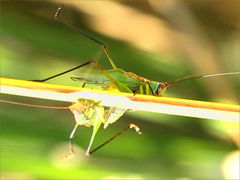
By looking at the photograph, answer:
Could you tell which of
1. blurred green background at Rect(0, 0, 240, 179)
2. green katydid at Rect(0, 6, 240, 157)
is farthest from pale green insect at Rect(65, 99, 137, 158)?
blurred green background at Rect(0, 0, 240, 179)

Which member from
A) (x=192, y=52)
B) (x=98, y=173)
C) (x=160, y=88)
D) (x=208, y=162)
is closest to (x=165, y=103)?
(x=160, y=88)

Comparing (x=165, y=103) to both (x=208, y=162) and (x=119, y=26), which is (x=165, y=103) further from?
(x=119, y=26)

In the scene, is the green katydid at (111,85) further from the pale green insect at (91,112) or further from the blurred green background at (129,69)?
the blurred green background at (129,69)

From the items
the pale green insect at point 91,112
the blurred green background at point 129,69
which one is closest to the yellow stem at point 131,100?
the pale green insect at point 91,112

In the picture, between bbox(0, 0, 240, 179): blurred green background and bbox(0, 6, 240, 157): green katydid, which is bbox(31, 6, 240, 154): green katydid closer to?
bbox(0, 6, 240, 157): green katydid

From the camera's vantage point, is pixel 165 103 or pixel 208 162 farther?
pixel 208 162

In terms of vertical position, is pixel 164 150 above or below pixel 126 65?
below

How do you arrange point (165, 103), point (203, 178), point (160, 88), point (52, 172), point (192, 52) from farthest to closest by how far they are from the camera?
1. point (192, 52)
2. point (203, 178)
3. point (52, 172)
4. point (160, 88)
5. point (165, 103)

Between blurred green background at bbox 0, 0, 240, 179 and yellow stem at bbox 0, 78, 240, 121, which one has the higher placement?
blurred green background at bbox 0, 0, 240, 179

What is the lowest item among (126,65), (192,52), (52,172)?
(52,172)
